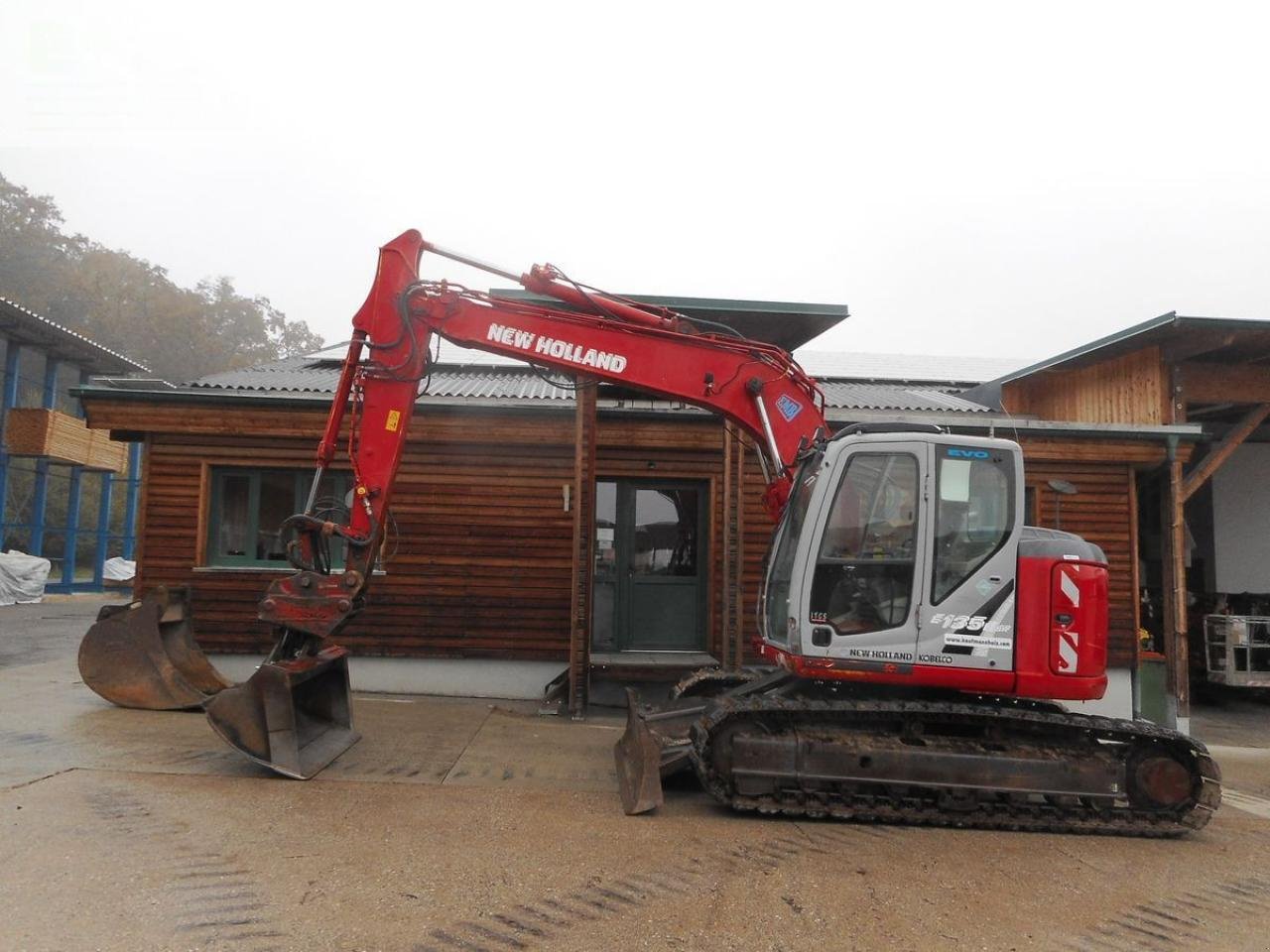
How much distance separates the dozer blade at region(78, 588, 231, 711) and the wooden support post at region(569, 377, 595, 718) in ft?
11.2

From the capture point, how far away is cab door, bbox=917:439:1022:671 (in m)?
4.95

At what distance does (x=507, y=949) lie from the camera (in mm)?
3230

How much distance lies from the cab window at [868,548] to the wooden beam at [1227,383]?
7.18 metres

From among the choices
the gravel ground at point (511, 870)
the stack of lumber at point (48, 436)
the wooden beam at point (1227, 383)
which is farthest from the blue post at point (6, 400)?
the wooden beam at point (1227, 383)

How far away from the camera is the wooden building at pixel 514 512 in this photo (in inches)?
348

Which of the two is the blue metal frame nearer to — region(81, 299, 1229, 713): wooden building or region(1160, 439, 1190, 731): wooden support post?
region(81, 299, 1229, 713): wooden building

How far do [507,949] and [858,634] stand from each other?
278cm

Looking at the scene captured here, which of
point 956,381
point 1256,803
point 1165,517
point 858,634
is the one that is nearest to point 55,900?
point 858,634

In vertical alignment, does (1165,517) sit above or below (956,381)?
below

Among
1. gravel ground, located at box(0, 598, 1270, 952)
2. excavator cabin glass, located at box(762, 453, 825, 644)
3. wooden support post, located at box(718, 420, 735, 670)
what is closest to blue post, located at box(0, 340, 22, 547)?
gravel ground, located at box(0, 598, 1270, 952)

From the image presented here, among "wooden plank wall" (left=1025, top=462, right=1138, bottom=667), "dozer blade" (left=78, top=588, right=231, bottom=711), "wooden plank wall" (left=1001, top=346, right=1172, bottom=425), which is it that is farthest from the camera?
"wooden plank wall" (left=1001, top=346, right=1172, bottom=425)

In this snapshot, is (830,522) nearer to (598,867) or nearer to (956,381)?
(598,867)

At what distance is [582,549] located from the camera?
27.5 ft

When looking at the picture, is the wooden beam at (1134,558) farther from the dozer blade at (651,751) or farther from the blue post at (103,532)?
the blue post at (103,532)
